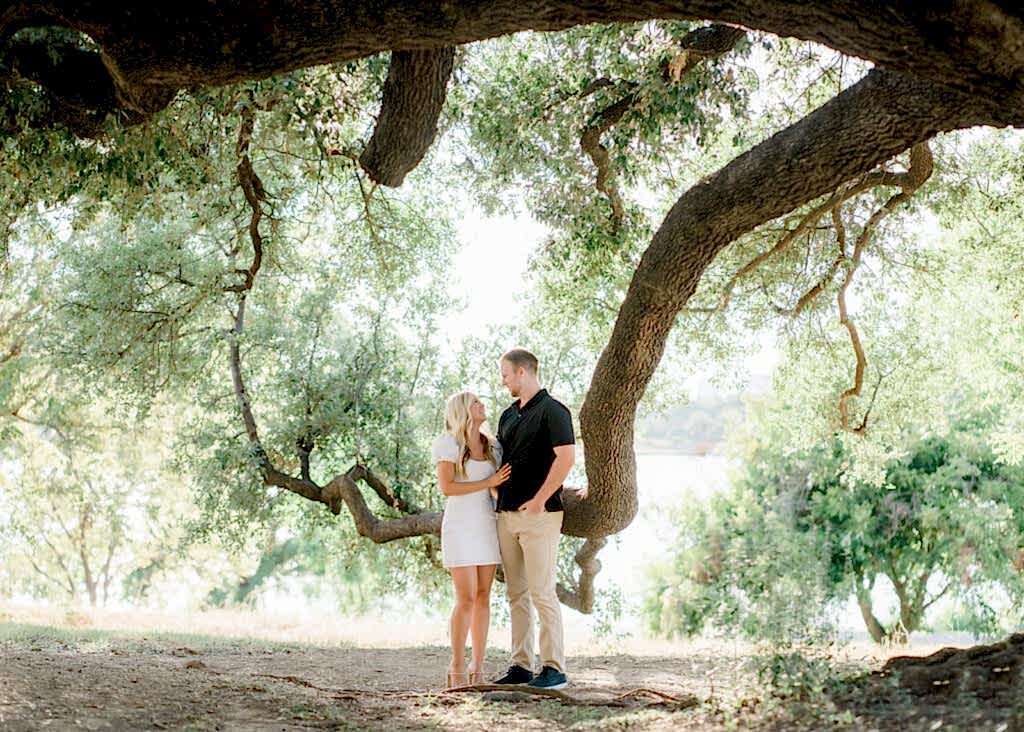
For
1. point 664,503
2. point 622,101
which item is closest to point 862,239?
point 622,101

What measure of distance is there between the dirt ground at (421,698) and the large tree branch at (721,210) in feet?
5.22

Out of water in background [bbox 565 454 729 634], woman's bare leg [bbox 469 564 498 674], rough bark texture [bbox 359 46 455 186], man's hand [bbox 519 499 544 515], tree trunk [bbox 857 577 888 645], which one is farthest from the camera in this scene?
water in background [bbox 565 454 729 634]

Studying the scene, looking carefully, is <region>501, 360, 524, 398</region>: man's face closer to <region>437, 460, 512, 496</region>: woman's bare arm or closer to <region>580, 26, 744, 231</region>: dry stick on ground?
<region>437, 460, 512, 496</region>: woman's bare arm

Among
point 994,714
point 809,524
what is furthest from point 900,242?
point 809,524

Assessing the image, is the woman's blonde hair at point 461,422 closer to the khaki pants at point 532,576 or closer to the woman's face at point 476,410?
the woman's face at point 476,410

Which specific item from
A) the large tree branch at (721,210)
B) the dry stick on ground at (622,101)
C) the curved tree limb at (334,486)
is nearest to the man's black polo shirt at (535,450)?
the large tree branch at (721,210)

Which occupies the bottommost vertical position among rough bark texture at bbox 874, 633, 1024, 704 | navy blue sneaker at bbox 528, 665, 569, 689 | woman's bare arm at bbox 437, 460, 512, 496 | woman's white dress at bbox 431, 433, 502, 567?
navy blue sneaker at bbox 528, 665, 569, 689

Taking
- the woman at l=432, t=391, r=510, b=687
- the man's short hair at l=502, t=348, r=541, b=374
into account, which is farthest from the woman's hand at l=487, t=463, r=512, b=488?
the man's short hair at l=502, t=348, r=541, b=374

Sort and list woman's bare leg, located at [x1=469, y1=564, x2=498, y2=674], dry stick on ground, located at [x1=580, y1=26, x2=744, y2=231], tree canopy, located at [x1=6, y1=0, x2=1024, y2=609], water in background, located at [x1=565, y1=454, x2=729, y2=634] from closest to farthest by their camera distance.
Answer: tree canopy, located at [x1=6, y1=0, x2=1024, y2=609] → woman's bare leg, located at [x1=469, y1=564, x2=498, y2=674] → dry stick on ground, located at [x1=580, y1=26, x2=744, y2=231] → water in background, located at [x1=565, y1=454, x2=729, y2=634]

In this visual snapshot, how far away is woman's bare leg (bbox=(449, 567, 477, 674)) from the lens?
256 inches

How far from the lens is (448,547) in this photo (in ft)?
21.6

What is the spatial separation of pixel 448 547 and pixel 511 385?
1.14m

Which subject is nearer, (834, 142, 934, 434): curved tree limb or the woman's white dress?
the woman's white dress

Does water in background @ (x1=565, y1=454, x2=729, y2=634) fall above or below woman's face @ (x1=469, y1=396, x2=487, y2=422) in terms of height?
above
